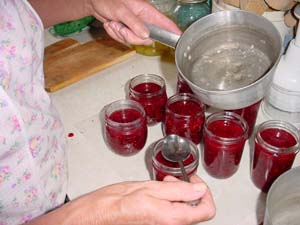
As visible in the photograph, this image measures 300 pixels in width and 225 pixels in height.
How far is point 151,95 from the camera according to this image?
85cm

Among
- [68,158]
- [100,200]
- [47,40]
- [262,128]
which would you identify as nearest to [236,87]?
[262,128]

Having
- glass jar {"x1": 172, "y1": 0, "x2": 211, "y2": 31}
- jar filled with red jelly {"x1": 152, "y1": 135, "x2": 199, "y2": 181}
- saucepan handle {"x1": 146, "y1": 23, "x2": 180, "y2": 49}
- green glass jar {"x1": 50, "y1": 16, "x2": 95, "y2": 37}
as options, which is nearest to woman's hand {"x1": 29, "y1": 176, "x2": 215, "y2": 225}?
jar filled with red jelly {"x1": 152, "y1": 135, "x2": 199, "y2": 181}

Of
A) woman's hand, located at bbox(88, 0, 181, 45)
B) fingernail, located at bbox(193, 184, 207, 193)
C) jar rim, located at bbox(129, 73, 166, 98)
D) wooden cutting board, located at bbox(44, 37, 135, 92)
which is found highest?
woman's hand, located at bbox(88, 0, 181, 45)

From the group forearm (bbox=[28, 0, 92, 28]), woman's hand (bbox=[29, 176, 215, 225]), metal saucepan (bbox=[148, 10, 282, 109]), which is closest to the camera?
woman's hand (bbox=[29, 176, 215, 225])

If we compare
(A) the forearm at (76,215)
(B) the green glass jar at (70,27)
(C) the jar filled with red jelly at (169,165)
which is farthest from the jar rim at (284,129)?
(B) the green glass jar at (70,27)

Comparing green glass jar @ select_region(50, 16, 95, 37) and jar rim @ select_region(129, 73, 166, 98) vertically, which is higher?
jar rim @ select_region(129, 73, 166, 98)

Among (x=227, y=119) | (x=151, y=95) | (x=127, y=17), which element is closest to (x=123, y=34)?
(x=127, y=17)

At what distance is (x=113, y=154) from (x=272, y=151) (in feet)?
1.03

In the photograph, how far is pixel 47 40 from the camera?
1197 mm

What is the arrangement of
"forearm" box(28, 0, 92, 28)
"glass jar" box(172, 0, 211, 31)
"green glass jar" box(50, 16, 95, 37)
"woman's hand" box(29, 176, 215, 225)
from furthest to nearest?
"green glass jar" box(50, 16, 95, 37) → "glass jar" box(172, 0, 211, 31) → "forearm" box(28, 0, 92, 28) → "woman's hand" box(29, 176, 215, 225)

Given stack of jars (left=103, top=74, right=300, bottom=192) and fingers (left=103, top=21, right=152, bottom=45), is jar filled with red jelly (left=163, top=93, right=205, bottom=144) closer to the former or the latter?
stack of jars (left=103, top=74, right=300, bottom=192)

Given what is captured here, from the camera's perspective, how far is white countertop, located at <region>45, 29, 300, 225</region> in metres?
0.71

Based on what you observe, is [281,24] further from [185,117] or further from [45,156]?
[45,156]

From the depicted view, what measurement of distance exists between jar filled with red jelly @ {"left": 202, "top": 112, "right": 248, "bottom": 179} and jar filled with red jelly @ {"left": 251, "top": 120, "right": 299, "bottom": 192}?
32 mm
